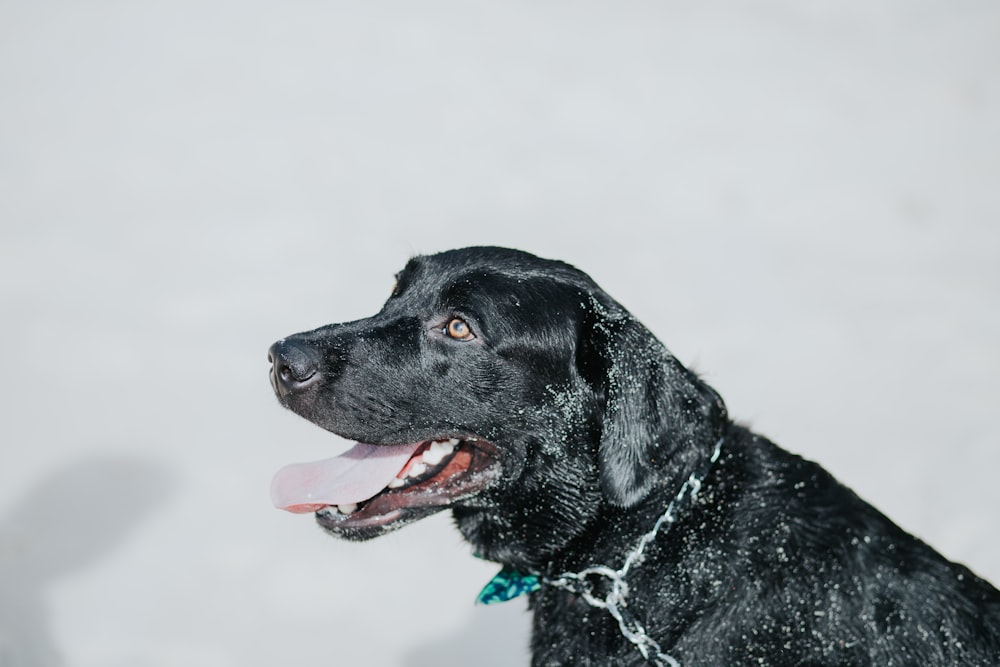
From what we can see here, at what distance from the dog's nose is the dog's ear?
80cm

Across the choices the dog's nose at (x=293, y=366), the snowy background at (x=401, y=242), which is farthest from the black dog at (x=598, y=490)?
the snowy background at (x=401, y=242)

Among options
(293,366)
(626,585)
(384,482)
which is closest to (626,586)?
(626,585)

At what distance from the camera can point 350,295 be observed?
21.8 feet

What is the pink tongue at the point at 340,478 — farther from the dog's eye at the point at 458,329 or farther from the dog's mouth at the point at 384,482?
the dog's eye at the point at 458,329

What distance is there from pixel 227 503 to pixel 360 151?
4.28 meters

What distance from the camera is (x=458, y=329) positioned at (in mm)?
2986

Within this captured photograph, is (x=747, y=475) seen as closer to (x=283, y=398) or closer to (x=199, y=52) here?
(x=283, y=398)

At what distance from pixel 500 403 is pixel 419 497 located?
0.37 m

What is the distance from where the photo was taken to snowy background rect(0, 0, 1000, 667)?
15.1 feet

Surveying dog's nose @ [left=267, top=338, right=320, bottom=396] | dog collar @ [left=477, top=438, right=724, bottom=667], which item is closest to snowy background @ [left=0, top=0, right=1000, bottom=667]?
dog collar @ [left=477, top=438, right=724, bottom=667]

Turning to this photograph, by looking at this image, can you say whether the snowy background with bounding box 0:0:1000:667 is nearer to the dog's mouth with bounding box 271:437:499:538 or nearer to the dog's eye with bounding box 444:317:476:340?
the dog's mouth with bounding box 271:437:499:538

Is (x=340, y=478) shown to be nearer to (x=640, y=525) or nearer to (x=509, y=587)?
(x=509, y=587)

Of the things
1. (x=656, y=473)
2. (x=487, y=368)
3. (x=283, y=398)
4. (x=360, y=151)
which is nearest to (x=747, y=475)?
(x=656, y=473)

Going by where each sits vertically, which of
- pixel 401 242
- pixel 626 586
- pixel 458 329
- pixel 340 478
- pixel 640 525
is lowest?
pixel 340 478
